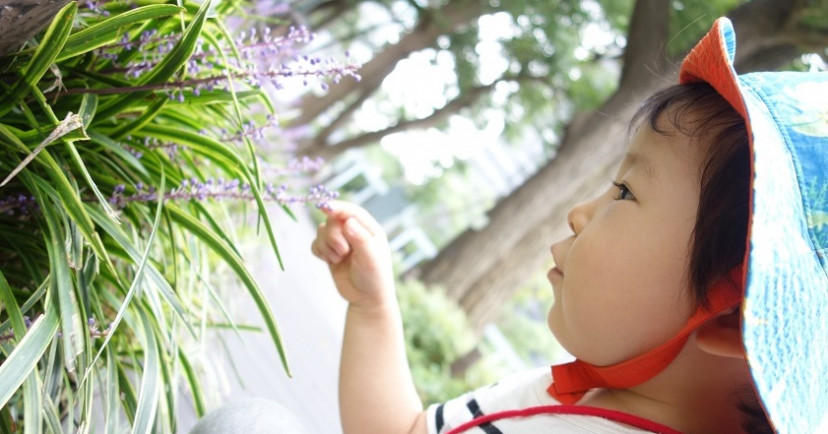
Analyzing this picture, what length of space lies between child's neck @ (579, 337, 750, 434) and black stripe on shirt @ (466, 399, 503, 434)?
18cm

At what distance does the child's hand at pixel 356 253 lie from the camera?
43.3 inches

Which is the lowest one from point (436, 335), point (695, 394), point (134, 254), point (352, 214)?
point (436, 335)

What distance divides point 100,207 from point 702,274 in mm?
696

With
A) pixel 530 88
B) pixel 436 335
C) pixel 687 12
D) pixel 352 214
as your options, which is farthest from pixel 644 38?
pixel 352 214

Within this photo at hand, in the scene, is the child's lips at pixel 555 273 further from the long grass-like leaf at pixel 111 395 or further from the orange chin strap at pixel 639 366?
the long grass-like leaf at pixel 111 395

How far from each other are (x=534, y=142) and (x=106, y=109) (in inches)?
244

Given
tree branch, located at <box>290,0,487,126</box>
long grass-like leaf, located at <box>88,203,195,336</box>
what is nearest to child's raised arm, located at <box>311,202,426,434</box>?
long grass-like leaf, located at <box>88,203,195,336</box>

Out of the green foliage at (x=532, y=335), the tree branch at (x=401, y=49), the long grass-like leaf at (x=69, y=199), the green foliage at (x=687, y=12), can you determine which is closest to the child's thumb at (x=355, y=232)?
the long grass-like leaf at (x=69, y=199)

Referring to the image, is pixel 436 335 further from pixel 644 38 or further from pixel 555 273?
pixel 555 273

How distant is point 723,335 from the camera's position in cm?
83

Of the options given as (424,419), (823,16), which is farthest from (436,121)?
(424,419)

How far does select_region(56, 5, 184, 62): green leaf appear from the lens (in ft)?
2.39

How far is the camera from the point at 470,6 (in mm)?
4570

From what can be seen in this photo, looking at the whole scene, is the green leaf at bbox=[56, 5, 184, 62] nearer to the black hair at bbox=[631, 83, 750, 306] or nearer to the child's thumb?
the child's thumb
